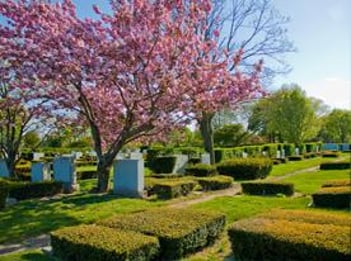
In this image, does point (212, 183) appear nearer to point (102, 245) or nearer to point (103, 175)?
point (103, 175)

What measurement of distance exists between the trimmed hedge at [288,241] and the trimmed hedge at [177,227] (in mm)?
644

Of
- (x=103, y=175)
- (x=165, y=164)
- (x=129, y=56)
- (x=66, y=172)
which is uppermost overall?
(x=129, y=56)

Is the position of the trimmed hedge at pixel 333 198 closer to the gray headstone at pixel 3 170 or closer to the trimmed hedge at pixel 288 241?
the trimmed hedge at pixel 288 241

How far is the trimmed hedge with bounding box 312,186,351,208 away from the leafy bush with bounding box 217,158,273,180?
8.00m

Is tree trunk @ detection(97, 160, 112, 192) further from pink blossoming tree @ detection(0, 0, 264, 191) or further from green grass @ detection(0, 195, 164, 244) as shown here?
pink blossoming tree @ detection(0, 0, 264, 191)

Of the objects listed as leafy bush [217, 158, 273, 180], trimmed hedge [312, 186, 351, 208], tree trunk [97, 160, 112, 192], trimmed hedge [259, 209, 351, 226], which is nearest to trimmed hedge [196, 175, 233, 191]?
tree trunk [97, 160, 112, 192]

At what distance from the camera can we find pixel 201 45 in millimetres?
11633

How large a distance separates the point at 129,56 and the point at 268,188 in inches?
228

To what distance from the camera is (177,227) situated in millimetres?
6516

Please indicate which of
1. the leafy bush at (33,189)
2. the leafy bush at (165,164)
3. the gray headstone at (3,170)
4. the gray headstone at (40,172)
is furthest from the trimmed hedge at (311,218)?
the leafy bush at (165,164)

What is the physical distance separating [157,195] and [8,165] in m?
8.11

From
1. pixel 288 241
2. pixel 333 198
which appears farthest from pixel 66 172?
pixel 288 241

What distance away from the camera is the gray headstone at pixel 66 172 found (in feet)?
47.5

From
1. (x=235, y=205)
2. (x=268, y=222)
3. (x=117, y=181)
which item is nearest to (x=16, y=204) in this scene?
(x=117, y=181)
